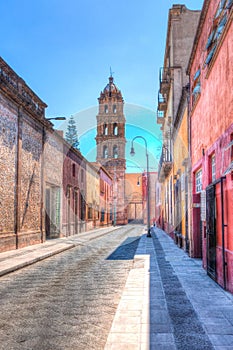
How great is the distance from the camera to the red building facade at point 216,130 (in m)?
6.37

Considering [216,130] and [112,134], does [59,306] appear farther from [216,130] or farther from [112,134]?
[112,134]

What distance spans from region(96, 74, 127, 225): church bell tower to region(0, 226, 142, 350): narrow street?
41.7 meters

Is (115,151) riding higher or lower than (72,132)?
lower

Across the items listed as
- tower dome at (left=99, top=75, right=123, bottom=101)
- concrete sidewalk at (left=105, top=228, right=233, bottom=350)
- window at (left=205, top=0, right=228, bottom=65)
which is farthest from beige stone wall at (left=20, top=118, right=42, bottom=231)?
tower dome at (left=99, top=75, right=123, bottom=101)

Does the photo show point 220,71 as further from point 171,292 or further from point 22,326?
point 22,326

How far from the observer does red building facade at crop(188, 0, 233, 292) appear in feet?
20.9

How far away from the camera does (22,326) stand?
4766mm

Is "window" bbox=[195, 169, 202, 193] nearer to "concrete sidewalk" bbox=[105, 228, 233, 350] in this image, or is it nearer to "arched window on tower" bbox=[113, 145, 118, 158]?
"concrete sidewalk" bbox=[105, 228, 233, 350]

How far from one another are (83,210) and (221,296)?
85.9 feet

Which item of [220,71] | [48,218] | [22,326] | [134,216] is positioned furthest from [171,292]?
[134,216]

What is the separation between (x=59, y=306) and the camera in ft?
19.0

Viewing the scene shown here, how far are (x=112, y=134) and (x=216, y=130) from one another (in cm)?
4470

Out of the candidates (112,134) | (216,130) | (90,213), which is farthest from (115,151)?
(216,130)

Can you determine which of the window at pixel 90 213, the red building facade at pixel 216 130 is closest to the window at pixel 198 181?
the red building facade at pixel 216 130
